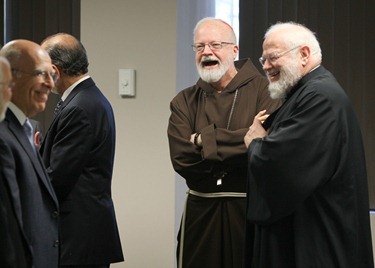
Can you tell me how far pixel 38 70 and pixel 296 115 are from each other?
948 mm

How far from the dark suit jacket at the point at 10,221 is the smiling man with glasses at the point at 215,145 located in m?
1.11

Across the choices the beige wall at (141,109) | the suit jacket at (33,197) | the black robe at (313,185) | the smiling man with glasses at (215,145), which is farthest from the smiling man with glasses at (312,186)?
the beige wall at (141,109)

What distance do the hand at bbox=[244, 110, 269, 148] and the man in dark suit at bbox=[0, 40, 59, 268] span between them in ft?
2.93

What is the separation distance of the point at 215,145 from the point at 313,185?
60cm

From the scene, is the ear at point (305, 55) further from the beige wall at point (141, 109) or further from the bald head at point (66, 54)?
the beige wall at point (141, 109)

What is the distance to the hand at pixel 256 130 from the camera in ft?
9.06

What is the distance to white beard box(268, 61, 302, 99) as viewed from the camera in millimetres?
2678

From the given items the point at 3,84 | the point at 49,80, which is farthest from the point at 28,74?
the point at 3,84

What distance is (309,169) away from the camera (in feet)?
8.07

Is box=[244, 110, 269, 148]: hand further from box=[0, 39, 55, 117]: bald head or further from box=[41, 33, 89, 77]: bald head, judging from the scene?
box=[0, 39, 55, 117]: bald head

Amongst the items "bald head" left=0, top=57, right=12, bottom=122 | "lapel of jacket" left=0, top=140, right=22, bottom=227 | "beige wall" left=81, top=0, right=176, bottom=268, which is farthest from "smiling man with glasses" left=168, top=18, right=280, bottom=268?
"bald head" left=0, top=57, right=12, bottom=122

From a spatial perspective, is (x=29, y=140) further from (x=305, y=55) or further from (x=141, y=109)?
(x=141, y=109)

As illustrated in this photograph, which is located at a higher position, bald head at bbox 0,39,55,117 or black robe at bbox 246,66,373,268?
bald head at bbox 0,39,55,117

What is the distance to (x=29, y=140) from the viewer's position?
2.20 metres
